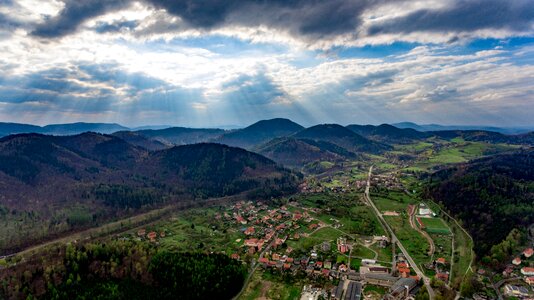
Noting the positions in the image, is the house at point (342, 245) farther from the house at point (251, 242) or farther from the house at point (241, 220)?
the house at point (241, 220)

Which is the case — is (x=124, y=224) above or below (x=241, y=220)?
below

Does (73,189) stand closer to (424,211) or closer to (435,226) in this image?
(424,211)

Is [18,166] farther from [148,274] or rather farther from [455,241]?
[455,241]

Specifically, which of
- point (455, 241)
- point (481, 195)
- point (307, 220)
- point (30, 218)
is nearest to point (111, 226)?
point (30, 218)

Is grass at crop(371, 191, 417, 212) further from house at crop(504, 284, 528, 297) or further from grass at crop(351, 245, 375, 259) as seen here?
house at crop(504, 284, 528, 297)

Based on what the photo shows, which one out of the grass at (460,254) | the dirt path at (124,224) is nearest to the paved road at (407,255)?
the grass at (460,254)

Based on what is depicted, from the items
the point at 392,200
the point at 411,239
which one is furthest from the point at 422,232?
the point at 392,200
